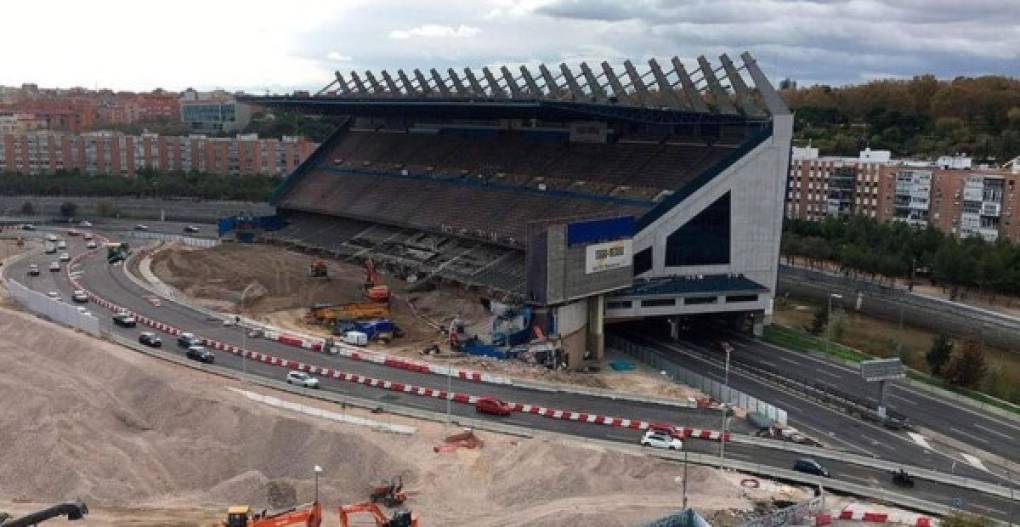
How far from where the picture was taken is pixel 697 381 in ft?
203

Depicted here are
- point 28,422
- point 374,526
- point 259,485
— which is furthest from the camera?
point 28,422

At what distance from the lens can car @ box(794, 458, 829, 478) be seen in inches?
1729

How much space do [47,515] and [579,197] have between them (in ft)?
200

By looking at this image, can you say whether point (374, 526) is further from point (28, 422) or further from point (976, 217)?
point (976, 217)

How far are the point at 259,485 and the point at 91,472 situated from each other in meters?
8.82

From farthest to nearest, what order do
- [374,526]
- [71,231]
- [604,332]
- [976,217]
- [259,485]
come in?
[71,231] → [976,217] → [604,332] → [259,485] → [374,526]

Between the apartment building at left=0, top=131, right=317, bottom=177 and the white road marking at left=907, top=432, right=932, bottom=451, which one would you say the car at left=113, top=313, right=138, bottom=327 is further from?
the apartment building at left=0, top=131, right=317, bottom=177

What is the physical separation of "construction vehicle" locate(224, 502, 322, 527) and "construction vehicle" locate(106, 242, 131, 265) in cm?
7296

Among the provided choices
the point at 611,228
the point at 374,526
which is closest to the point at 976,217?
the point at 611,228

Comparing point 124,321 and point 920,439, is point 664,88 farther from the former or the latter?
point 124,321

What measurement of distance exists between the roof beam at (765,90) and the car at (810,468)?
4131 centimetres

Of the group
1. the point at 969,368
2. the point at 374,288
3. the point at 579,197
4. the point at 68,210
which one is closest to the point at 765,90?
the point at 579,197

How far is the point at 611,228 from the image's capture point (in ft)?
231

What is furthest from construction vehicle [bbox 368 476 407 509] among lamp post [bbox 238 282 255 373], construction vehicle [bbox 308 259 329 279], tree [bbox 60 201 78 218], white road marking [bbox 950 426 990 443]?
tree [bbox 60 201 78 218]
